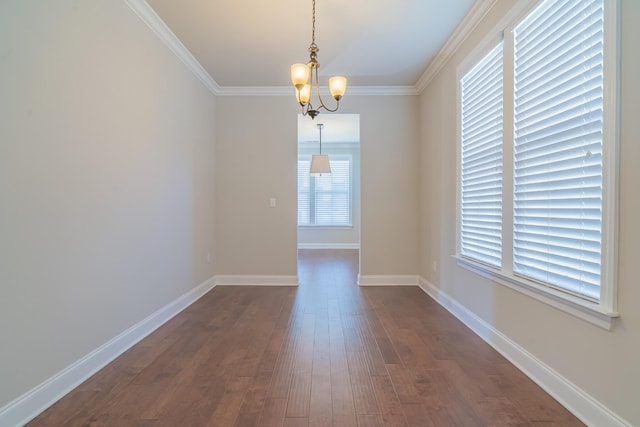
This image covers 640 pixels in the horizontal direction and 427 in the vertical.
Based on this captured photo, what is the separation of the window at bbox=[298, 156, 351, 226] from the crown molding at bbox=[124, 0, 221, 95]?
172 inches

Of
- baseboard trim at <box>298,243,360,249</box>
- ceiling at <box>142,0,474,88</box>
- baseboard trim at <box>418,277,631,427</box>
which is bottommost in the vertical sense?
baseboard trim at <box>418,277,631,427</box>

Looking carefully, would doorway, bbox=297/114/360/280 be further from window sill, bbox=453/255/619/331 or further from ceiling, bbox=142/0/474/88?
window sill, bbox=453/255/619/331

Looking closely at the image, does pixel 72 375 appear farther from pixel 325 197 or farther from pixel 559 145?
pixel 325 197

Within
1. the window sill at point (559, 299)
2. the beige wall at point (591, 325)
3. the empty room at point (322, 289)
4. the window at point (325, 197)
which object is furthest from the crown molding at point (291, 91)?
the window at point (325, 197)

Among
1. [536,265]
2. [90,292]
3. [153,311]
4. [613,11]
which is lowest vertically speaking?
[153,311]

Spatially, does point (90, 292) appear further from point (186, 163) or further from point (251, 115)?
point (251, 115)

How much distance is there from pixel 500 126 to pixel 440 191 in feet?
4.17

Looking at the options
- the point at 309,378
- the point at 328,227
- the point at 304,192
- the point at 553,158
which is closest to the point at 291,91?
the point at 553,158

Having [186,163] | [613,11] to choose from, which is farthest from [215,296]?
[613,11]

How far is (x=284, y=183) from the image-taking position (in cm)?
438

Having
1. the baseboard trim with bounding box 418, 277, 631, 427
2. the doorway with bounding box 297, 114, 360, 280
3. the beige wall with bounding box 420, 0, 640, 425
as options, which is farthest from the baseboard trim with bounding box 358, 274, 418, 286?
the doorway with bounding box 297, 114, 360, 280

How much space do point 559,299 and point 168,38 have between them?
3.68 metres

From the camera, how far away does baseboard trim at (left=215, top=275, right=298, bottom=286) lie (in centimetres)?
438

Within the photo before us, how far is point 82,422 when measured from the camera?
1590 mm
